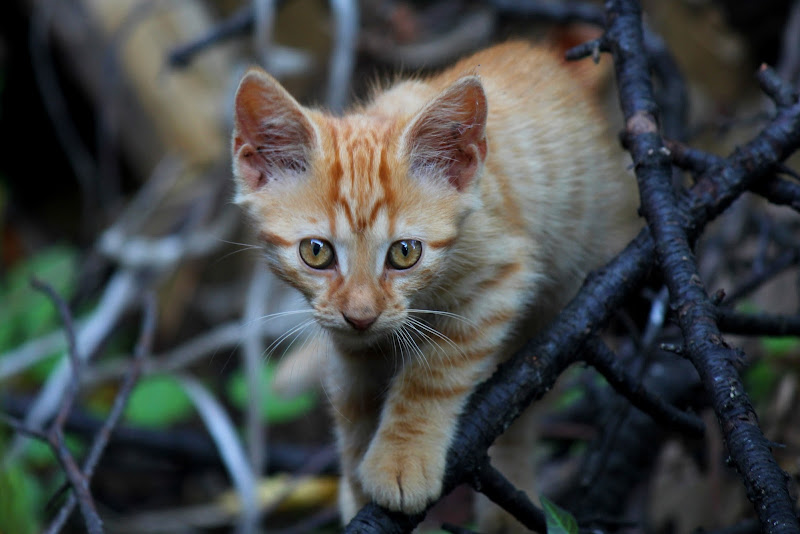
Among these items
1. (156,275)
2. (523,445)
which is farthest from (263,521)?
(523,445)

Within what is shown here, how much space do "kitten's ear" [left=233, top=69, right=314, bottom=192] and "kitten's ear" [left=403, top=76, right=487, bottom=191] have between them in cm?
26

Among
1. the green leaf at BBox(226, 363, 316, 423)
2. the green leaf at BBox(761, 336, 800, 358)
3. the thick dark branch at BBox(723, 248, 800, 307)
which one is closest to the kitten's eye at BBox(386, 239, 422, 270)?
the thick dark branch at BBox(723, 248, 800, 307)

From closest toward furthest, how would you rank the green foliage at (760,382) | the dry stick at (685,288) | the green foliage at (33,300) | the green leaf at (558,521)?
the dry stick at (685,288)
the green leaf at (558,521)
the green foliage at (760,382)
the green foliage at (33,300)

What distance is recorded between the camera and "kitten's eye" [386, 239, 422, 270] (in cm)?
167

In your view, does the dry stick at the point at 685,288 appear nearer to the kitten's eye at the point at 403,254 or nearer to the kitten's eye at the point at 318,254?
the kitten's eye at the point at 403,254

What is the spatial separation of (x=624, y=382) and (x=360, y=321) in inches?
22.8

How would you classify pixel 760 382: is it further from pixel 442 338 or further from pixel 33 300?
pixel 33 300

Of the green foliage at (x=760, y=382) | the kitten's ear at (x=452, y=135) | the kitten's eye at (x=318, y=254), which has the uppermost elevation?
the kitten's ear at (x=452, y=135)

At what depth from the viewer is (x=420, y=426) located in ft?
5.49

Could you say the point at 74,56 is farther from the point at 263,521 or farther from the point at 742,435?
the point at 742,435

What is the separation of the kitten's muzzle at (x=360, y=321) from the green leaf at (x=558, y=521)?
1.63 ft

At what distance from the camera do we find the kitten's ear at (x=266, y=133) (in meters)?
1.66

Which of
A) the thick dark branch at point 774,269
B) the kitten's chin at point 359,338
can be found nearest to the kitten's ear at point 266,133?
the kitten's chin at point 359,338

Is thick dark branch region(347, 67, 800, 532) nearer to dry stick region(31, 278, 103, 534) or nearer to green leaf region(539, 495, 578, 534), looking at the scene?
green leaf region(539, 495, 578, 534)
